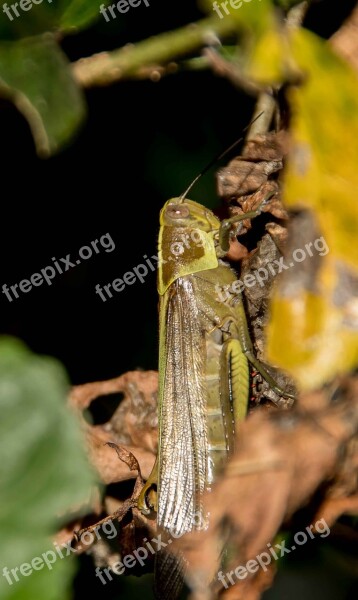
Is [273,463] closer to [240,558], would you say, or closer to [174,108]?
[240,558]

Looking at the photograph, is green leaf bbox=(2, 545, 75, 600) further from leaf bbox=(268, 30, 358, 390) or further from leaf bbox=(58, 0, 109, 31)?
leaf bbox=(58, 0, 109, 31)

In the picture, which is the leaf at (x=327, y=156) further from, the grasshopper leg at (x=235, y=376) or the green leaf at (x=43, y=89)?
the grasshopper leg at (x=235, y=376)

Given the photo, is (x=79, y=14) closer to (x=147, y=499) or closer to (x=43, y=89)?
(x=43, y=89)

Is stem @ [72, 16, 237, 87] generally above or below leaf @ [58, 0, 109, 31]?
below

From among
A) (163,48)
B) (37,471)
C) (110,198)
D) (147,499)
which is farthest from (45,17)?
(147,499)

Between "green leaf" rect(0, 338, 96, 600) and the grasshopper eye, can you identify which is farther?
the grasshopper eye

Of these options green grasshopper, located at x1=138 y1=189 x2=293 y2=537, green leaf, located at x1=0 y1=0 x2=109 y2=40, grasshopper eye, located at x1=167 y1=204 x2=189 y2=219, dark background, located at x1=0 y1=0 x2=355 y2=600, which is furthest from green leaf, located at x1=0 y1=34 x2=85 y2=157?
grasshopper eye, located at x1=167 y1=204 x2=189 y2=219

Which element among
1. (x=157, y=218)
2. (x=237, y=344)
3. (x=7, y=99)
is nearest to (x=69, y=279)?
(x=157, y=218)
